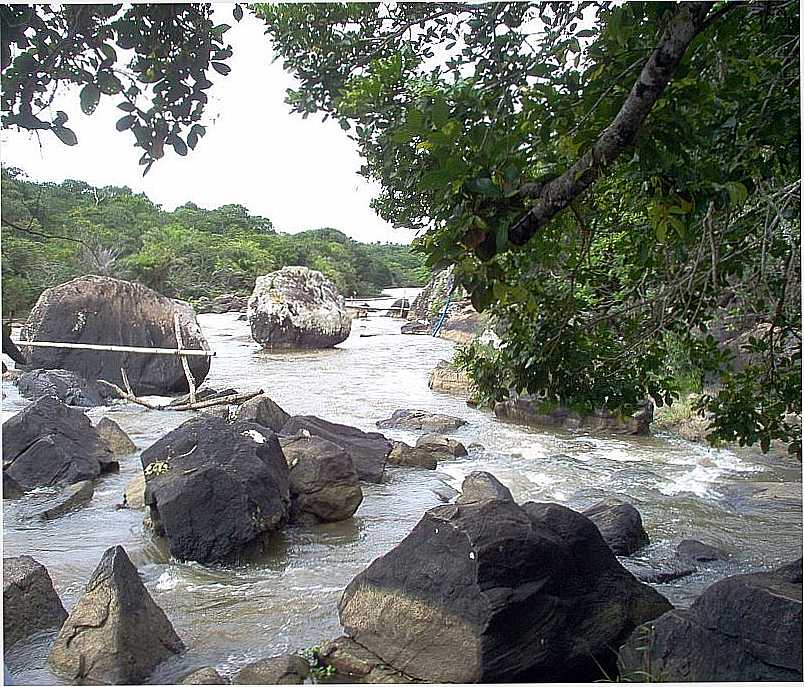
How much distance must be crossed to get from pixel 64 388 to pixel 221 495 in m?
3.49

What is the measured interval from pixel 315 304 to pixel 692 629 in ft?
19.6

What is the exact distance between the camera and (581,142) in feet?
3.95

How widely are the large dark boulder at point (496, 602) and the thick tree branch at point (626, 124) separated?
3.28 ft

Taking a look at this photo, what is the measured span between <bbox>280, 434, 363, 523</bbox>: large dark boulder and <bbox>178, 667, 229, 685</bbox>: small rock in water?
1.35 metres

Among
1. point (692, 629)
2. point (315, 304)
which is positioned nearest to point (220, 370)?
point (315, 304)

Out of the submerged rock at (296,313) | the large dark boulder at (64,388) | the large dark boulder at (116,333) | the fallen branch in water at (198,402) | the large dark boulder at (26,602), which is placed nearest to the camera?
the large dark boulder at (26,602)

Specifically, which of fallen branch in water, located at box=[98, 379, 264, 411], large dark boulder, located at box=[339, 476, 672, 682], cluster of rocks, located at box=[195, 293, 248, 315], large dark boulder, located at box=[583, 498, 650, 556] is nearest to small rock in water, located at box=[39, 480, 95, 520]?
fallen branch in water, located at box=[98, 379, 264, 411]

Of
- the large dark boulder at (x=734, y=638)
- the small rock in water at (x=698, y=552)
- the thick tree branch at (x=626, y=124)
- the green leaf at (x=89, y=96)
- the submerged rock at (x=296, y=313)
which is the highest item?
the green leaf at (x=89, y=96)

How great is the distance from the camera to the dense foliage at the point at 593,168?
1.15 meters

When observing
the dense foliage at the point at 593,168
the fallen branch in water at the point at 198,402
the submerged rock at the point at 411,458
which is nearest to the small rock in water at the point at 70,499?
the submerged rock at the point at 411,458

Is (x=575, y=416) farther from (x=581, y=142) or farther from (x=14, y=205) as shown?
(x=581, y=142)

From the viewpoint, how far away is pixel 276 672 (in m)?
1.92

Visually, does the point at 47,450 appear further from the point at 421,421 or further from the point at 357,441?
the point at 421,421

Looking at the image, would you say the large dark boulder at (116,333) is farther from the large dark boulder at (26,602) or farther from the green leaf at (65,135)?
the green leaf at (65,135)
